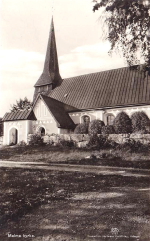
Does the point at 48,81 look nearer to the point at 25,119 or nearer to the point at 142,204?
the point at 25,119

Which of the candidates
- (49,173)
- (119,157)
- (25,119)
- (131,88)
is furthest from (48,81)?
(49,173)

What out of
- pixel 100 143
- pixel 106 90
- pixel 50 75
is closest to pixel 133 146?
pixel 100 143

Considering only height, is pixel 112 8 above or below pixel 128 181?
above

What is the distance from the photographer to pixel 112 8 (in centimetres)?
551

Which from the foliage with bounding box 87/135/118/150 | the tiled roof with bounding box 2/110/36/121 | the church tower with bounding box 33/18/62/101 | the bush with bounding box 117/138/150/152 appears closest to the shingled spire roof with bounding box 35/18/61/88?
the church tower with bounding box 33/18/62/101

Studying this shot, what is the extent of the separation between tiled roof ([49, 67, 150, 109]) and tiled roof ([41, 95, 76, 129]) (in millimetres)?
1234

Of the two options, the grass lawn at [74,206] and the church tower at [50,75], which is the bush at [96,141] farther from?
the church tower at [50,75]

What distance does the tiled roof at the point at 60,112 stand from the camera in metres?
20.2

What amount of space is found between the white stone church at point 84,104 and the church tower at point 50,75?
2.24m

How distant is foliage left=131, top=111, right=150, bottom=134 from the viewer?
17.7m

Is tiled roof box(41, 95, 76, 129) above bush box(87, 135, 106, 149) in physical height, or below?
above

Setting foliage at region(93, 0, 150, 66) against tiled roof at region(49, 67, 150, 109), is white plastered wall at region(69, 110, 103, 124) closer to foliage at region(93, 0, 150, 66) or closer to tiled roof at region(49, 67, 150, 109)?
tiled roof at region(49, 67, 150, 109)

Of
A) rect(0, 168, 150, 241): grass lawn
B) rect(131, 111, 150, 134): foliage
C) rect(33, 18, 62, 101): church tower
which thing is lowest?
rect(0, 168, 150, 241): grass lawn

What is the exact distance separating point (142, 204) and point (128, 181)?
2366 mm
